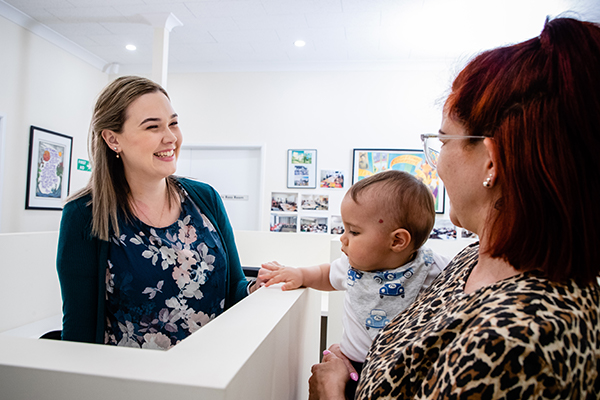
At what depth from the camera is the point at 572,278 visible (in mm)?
523

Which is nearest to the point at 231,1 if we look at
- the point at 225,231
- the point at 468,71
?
the point at 225,231

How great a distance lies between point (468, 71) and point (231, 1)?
155 inches

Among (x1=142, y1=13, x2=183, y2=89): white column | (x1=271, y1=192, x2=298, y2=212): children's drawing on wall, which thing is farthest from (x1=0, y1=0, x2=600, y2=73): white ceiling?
(x1=271, y1=192, x2=298, y2=212): children's drawing on wall

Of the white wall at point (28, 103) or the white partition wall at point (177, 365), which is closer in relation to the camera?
the white partition wall at point (177, 365)

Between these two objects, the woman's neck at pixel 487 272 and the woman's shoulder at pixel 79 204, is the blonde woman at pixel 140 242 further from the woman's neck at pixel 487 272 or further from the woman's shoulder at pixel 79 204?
the woman's neck at pixel 487 272

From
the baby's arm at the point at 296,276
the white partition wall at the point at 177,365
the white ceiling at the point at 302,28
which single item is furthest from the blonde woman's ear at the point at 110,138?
the white ceiling at the point at 302,28

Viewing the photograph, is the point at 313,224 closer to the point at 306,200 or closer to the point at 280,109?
the point at 306,200

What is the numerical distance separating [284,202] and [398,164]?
5.57ft

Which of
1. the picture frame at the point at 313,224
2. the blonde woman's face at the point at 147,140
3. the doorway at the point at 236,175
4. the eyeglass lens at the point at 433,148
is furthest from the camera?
the doorway at the point at 236,175

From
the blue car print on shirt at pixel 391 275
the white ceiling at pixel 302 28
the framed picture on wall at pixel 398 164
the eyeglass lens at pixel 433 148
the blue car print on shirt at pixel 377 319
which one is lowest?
the blue car print on shirt at pixel 377 319

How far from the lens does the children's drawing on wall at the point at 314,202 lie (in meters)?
5.48

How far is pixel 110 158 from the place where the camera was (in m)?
1.46

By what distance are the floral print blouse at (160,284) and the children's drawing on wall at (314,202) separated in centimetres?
406

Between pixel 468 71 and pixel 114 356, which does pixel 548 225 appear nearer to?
pixel 468 71
